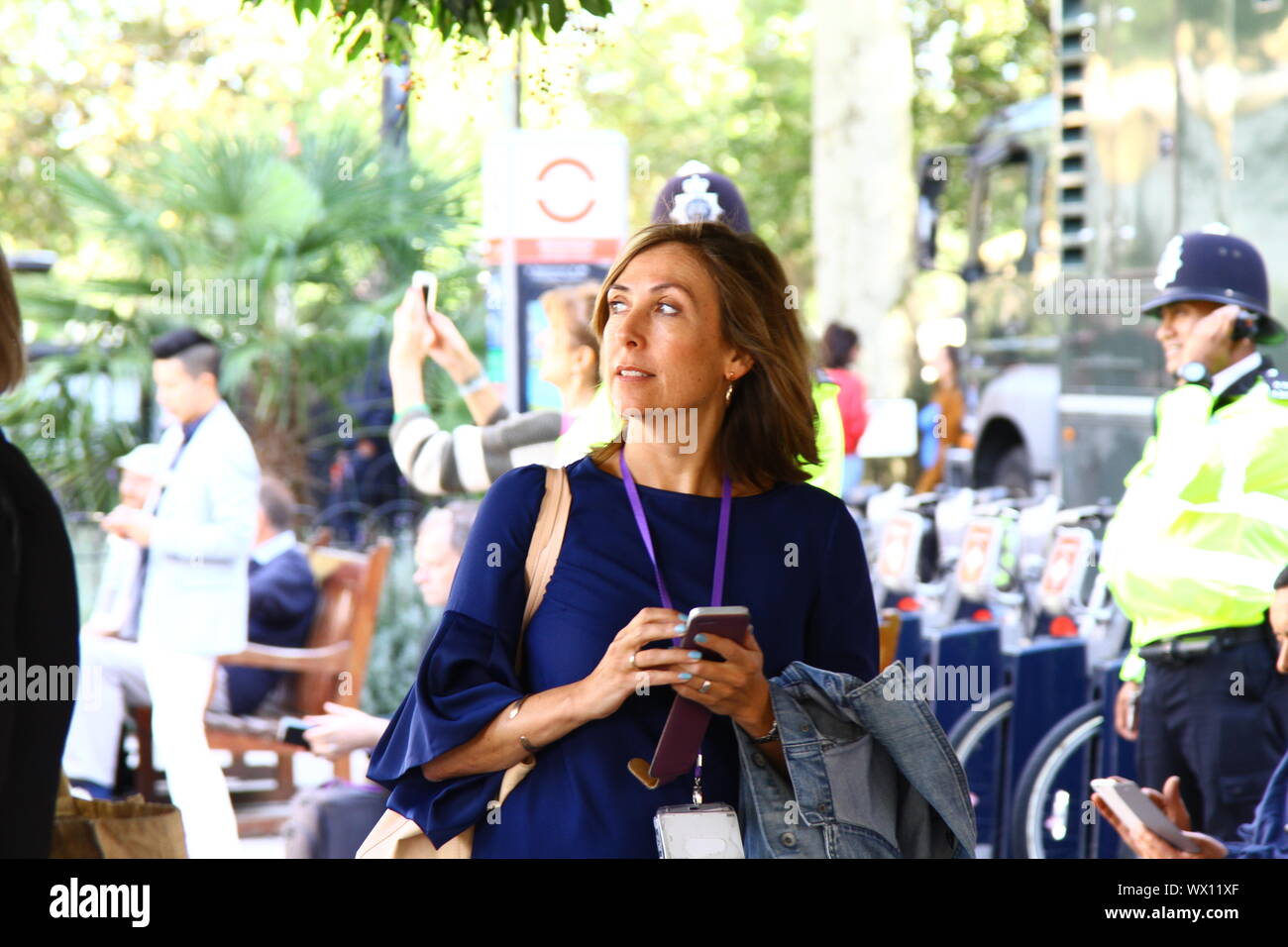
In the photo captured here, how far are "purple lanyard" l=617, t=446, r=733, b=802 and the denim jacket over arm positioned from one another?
7 cm

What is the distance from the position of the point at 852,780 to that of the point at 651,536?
0.45 m

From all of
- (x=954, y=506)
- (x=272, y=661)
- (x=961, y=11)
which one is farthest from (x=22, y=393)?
(x=961, y=11)

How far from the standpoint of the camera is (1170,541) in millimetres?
4043

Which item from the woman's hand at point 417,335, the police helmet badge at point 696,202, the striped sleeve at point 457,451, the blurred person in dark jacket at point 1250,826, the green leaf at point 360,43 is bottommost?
the blurred person in dark jacket at point 1250,826

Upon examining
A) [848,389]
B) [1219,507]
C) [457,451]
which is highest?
[848,389]

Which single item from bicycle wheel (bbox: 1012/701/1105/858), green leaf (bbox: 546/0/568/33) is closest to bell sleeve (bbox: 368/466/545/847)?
green leaf (bbox: 546/0/568/33)

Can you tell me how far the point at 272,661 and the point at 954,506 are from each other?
Answer: 9.62 ft

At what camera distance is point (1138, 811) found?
331 cm

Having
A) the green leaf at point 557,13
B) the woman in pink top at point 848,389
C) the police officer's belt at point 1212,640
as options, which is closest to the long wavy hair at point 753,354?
the green leaf at point 557,13

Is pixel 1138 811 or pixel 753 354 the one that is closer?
pixel 753 354

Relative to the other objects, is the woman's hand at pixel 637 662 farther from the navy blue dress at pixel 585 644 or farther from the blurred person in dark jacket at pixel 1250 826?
the blurred person in dark jacket at pixel 1250 826

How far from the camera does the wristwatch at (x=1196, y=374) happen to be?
13.3ft

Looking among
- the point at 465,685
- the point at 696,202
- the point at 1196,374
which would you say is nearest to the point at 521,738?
the point at 465,685

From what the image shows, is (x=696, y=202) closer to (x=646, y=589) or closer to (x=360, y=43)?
(x=360, y=43)
